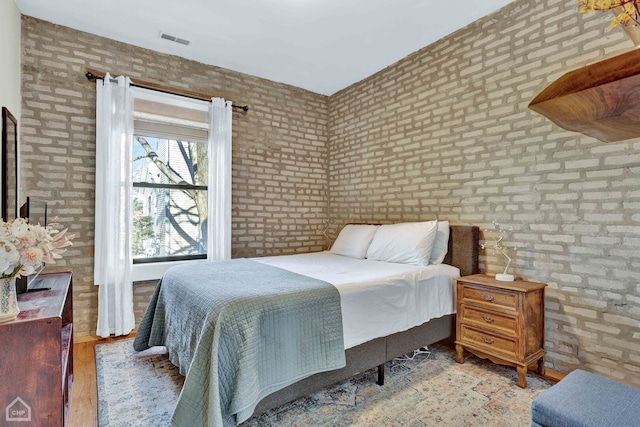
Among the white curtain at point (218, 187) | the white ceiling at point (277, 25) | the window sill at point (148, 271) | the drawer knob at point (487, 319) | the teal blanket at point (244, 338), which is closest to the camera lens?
the teal blanket at point (244, 338)

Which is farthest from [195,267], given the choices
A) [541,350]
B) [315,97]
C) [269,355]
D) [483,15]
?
[483,15]

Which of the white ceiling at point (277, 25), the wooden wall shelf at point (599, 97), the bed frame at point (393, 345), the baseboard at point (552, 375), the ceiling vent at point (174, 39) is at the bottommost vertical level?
the baseboard at point (552, 375)

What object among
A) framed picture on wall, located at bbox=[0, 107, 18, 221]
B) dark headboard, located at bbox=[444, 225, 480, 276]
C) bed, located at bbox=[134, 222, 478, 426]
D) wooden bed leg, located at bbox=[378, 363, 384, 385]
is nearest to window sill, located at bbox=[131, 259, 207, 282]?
bed, located at bbox=[134, 222, 478, 426]

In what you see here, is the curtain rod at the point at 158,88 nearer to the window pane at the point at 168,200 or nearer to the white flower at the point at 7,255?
the window pane at the point at 168,200

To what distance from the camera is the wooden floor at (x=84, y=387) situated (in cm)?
188

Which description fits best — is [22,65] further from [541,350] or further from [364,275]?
[541,350]

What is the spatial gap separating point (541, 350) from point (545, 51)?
2244mm

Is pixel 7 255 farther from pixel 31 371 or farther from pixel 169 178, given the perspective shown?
pixel 169 178

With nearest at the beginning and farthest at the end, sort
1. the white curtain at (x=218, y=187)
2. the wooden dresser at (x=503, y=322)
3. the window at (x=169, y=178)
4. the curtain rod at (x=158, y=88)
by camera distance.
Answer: the wooden dresser at (x=503, y=322)
the curtain rod at (x=158, y=88)
the window at (x=169, y=178)
the white curtain at (x=218, y=187)

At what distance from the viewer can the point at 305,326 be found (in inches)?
72.0

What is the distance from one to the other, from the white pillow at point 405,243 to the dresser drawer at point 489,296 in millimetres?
400

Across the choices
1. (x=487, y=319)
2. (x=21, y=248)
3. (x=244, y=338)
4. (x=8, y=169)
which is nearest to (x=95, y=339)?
(x=8, y=169)

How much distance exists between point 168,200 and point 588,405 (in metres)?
3.72

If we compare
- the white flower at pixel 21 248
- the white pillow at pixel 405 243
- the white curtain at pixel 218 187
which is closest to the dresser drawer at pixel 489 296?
the white pillow at pixel 405 243
